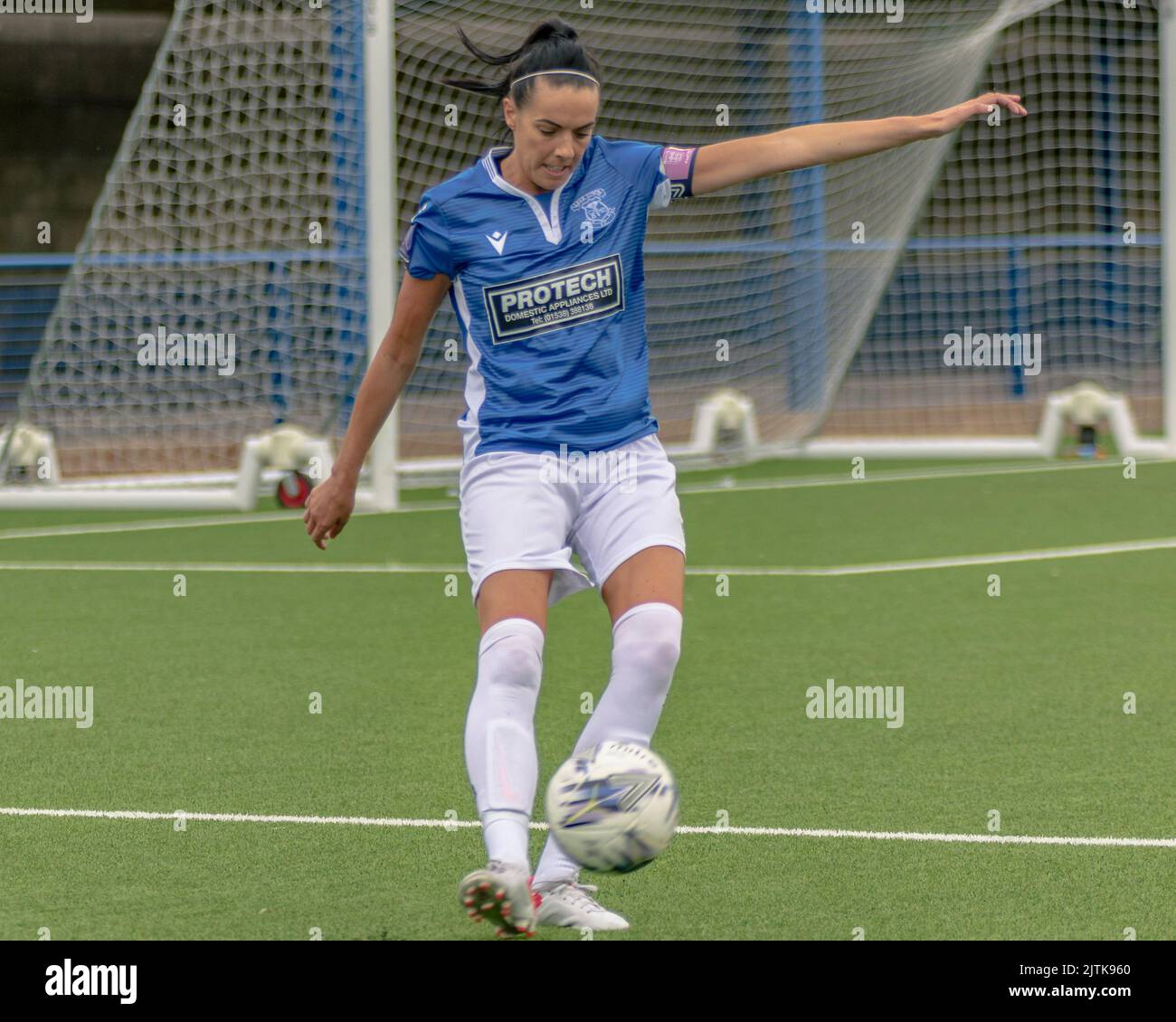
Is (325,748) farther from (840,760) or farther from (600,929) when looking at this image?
(600,929)

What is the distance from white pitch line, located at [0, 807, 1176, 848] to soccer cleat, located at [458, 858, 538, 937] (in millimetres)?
1268

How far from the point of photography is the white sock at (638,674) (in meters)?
4.08

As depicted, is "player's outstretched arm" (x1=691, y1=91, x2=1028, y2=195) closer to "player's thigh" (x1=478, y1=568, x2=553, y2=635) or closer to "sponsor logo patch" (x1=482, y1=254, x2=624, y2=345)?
"sponsor logo patch" (x1=482, y1=254, x2=624, y2=345)

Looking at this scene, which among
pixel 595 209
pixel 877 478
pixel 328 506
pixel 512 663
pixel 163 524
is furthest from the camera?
pixel 877 478

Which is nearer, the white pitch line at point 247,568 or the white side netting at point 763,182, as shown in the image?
the white pitch line at point 247,568

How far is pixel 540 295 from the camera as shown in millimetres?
4145

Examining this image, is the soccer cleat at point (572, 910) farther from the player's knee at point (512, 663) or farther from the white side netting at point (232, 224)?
the white side netting at point (232, 224)

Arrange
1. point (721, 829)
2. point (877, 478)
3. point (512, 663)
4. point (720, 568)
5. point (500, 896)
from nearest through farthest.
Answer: point (500, 896)
point (512, 663)
point (721, 829)
point (720, 568)
point (877, 478)

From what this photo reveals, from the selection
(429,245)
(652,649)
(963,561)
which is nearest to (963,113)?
(429,245)

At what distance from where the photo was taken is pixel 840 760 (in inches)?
232

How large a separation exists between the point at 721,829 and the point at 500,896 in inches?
55.5

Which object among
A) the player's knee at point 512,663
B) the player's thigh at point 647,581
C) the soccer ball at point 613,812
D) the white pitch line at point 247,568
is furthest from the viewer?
the white pitch line at point 247,568

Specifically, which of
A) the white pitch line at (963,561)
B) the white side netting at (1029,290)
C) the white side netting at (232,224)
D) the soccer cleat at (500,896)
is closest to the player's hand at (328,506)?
the soccer cleat at (500,896)

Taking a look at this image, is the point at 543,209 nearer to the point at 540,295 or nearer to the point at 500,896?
the point at 540,295
